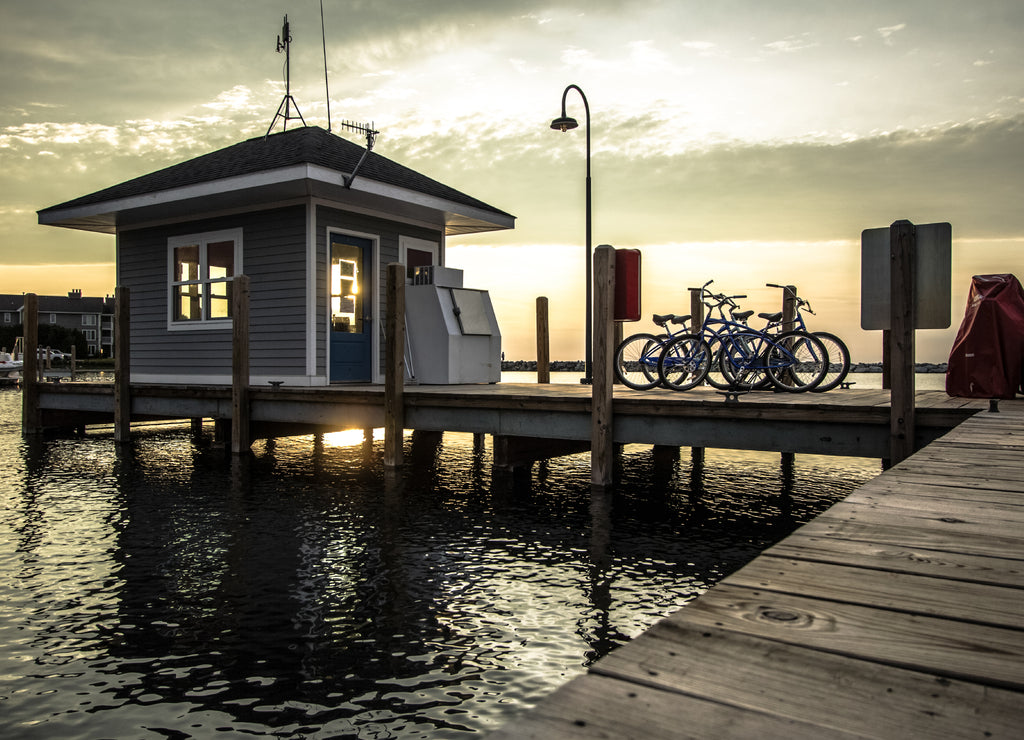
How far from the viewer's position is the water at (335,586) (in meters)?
3.94

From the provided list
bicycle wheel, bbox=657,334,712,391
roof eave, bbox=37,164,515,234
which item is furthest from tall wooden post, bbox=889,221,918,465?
roof eave, bbox=37,164,515,234

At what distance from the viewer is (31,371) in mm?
16500

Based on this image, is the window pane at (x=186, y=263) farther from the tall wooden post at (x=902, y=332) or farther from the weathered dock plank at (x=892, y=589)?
the weathered dock plank at (x=892, y=589)

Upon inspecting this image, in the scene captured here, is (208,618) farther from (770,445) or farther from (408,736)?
(770,445)

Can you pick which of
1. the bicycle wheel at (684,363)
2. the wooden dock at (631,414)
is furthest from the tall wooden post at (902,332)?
the bicycle wheel at (684,363)

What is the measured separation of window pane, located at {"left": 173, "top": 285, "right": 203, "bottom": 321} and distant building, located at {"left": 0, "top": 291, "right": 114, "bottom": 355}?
309ft

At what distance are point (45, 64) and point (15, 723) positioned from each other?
18258 mm

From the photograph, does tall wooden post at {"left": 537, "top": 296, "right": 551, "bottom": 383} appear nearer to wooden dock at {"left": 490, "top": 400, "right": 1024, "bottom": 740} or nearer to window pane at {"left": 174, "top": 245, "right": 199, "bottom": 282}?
window pane at {"left": 174, "top": 245, "right": 199, "bottom": 282}

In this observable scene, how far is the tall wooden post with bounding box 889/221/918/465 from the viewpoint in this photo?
7219 millimetres

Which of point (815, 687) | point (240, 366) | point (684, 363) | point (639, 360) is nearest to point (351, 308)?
point (240, 366)

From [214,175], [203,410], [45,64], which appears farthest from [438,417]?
[45,64]

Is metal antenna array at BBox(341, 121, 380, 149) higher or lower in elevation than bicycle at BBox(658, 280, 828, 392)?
higher

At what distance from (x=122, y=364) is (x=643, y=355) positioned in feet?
31.0

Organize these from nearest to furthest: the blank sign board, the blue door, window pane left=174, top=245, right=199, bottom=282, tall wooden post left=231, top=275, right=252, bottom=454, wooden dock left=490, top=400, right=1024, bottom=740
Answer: wooden dock left=490, top=400, right=1024, bottom=740
the blank sign board
tall wooden post left=231, top=275, right=252, bottom=454
the blue door
window pane left=174, top=245, right=199, bottom=282
